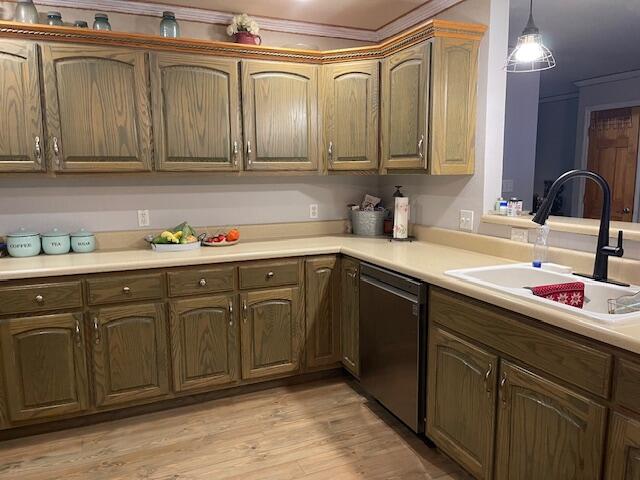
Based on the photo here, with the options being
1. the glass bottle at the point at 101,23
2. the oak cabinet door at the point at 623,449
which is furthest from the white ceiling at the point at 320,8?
the oak cabinet door at the point at 623,449

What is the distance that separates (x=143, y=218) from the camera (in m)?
3.04

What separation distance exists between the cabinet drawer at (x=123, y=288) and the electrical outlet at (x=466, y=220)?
1.78 meters

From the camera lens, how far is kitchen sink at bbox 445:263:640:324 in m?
1.51

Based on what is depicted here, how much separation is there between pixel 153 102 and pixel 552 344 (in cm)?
238

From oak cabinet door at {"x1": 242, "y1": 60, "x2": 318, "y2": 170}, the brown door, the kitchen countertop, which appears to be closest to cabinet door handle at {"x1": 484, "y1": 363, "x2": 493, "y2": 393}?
the kitchen countertop

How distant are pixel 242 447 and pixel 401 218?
168 centimetres

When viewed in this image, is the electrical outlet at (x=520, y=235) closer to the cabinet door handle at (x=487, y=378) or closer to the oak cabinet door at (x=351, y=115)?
the cabinet door handle at (x=487, y=378)

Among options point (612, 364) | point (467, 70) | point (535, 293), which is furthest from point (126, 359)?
point (467, 70)

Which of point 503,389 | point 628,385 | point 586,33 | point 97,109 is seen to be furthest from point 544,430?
point 586,33

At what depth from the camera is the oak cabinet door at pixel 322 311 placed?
2904mm

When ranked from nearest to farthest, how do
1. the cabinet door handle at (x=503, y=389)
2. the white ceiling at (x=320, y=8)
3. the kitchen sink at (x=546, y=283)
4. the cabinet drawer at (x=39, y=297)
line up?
the kitchen sink at (x=546, y=283) < the cabinet door handle at (x=503, y=389) < the cabinet drawer at (x=39, y=297) < the white ceiling at (x=320, y=8)

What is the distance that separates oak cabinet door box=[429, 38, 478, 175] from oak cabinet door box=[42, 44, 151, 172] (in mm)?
1636

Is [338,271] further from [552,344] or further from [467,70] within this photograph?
[552,344]

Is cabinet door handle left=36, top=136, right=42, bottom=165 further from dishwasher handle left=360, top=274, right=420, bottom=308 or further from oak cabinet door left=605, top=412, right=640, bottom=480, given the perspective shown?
oak cabinet door left=605, top=412, right=640, bottom=480
